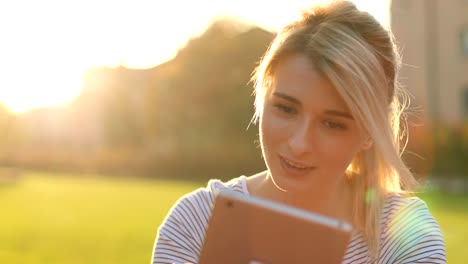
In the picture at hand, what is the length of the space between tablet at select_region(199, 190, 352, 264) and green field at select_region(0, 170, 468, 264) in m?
7.08

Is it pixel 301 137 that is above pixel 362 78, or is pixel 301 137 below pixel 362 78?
below

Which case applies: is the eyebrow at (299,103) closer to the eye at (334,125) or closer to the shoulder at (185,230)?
the eye at (334,125)

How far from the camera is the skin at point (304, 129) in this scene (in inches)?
109

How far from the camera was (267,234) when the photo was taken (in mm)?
2236

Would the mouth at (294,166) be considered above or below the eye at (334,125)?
below

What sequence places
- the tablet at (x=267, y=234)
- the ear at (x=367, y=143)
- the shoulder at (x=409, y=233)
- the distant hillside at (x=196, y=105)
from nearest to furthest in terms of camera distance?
the tablet at (x=267, y=234)
the shoulder at (x=409, y=233)
the ear at (x=367, y=143)
the distant hillside at (x=196, y=105)

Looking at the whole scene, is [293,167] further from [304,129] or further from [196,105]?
[196,105]

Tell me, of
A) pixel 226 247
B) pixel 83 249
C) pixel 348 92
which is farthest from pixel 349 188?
pixel 83 249

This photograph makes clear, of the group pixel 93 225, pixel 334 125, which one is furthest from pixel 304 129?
pixel 93 225

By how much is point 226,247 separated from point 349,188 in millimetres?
1038

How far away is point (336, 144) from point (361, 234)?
1.37ft

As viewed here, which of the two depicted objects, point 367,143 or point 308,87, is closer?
point 308,87

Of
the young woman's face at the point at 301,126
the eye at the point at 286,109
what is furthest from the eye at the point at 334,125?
the eye at the point at 286,109

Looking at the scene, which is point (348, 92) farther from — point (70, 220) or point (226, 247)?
point (70, 220)
